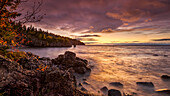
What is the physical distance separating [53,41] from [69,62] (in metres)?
101

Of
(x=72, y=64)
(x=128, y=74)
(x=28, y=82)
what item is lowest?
(x=128, y=74)

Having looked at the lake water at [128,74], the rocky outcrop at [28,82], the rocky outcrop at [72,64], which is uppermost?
the rocky outcrop at [28,82]

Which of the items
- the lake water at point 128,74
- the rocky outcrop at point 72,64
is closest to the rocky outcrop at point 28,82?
the lake water at point 128,74

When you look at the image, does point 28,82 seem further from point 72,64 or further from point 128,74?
point 128,74

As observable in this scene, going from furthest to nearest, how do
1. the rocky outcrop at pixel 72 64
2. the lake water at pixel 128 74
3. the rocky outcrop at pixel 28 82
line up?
the rocky outcrop at pixel 72 64
the lake water at pixel 128 74
the rocky outcrop at pixel 28 82

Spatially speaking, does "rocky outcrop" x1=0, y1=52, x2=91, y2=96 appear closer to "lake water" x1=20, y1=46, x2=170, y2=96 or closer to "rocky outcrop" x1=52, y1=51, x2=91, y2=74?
"lake water" x1=20, y1=46, x2=170, y2=96

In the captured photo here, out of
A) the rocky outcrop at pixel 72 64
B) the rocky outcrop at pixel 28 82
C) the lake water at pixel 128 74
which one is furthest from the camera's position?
the rocky outcrop at pixel 72 64

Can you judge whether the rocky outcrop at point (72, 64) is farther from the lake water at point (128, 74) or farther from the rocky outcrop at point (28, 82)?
the rocky outcrop at point (28, 82)

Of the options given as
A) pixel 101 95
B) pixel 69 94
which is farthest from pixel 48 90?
pixel 101 95

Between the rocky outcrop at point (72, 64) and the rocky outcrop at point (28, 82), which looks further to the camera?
the rocky outcrop at point (72, 64)

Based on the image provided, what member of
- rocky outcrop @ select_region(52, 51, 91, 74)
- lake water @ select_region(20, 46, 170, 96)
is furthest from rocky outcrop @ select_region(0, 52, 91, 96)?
rocky outcrop @ select_region(52, 51, 91, 74)

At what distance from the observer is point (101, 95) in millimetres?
5828

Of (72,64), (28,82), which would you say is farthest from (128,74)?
Answer: (28,82)

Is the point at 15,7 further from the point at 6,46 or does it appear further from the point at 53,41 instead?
the point at 53,41
